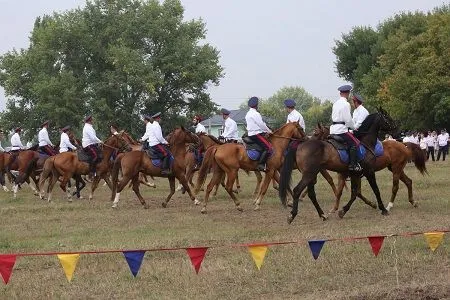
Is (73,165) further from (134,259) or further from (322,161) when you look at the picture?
(134,259)

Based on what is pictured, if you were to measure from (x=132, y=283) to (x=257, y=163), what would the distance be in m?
9.78

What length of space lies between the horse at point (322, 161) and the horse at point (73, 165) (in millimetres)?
9639

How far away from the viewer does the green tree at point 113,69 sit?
66500mm

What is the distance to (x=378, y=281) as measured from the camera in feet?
33.0

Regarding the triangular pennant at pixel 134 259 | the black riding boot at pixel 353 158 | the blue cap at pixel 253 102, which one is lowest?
the triangular pennant at pixel 134 259

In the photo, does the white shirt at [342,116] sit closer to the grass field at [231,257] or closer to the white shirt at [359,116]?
the white shirt at [359,116]

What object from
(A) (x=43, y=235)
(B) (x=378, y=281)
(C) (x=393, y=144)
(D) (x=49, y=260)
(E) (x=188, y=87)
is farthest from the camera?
(E) (x=188, y=87)

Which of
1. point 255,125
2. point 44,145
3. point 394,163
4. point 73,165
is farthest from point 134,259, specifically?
point 44,145

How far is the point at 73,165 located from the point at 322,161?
10658 millimetres

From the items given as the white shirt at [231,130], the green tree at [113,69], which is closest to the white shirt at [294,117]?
the white shirt at [231,130]

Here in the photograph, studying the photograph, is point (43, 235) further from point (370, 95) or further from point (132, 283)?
point (370, 95)

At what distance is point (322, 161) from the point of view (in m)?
16.4

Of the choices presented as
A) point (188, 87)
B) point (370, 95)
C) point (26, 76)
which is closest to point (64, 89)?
point (26, 76)

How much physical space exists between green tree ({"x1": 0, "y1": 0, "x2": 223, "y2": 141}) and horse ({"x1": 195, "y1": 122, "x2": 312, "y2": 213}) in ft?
151
